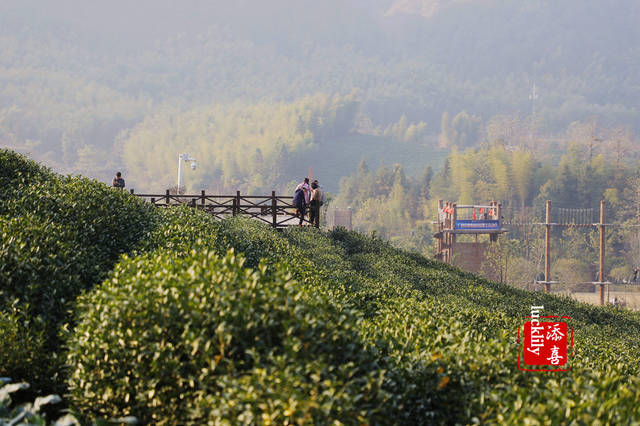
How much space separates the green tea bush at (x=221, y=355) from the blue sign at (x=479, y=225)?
44.7m

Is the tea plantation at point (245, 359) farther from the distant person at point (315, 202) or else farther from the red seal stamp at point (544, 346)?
the distant person at point (315, 202)

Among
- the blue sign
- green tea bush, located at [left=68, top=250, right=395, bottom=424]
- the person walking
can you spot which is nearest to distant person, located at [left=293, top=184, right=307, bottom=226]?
the person walking

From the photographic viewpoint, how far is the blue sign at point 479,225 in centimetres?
4844

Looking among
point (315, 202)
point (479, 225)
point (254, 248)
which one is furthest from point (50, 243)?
point (479, 225)

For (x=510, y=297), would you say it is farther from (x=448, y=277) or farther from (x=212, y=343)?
(x=212, y=343)

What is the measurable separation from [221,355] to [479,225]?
4627cm

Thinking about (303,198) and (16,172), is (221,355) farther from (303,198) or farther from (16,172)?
(303,198)

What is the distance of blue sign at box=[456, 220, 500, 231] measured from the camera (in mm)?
48438

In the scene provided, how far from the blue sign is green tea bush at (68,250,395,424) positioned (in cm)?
4471

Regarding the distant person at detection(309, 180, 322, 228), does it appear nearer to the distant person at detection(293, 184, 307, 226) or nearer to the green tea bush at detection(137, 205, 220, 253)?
the distant person at detection(293, 184, 307, 226)

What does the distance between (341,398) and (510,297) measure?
1542 cm

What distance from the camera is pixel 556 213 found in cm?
10544

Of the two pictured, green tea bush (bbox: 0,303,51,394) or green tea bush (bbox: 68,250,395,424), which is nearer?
green tea bush (bbox: 68,250,395,424)

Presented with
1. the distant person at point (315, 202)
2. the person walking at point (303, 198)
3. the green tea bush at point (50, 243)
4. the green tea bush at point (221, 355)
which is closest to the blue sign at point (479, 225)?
the person walking at point (303, 198)
